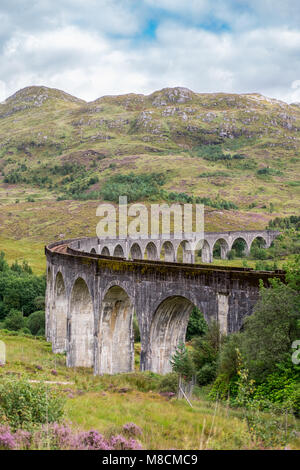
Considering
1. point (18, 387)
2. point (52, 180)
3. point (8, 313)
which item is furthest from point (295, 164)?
point (18, 387)

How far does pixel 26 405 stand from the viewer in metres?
9.04

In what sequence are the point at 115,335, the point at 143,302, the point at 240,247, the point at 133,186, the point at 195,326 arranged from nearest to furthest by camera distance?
the point at 143,302, the point at 115,335, the point at 195,326, the point at 240,247, the point at 133,186

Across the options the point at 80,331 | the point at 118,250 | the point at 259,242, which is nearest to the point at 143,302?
the point at 80,331

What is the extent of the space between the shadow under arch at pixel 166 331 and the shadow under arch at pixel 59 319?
17081mm

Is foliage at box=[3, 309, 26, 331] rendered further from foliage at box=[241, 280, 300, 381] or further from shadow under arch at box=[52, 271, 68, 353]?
foliage at box=[241, 280, 300, 381]

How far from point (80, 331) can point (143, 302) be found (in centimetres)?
1188

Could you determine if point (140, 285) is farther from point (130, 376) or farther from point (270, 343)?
point (270, 343)

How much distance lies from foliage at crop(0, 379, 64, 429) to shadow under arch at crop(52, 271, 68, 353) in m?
27.7

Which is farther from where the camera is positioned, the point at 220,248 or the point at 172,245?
the point at 220,248

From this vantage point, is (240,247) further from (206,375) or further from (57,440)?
(57,440)

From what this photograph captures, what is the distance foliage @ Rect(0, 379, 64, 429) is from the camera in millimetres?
8703

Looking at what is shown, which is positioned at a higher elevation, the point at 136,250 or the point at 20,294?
the point at 136,250

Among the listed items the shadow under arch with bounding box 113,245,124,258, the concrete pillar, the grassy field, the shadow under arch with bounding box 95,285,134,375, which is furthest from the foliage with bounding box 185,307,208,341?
the shadow under arch with bounding box 113,245,124,258
